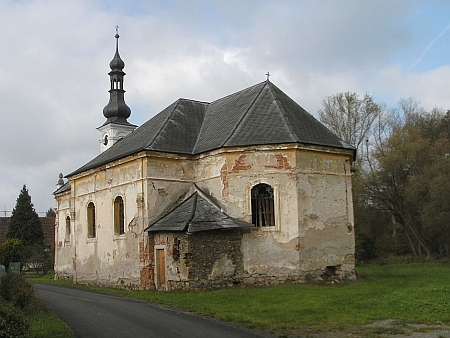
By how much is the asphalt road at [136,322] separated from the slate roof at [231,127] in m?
8.12

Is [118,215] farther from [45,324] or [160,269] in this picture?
[45,324]

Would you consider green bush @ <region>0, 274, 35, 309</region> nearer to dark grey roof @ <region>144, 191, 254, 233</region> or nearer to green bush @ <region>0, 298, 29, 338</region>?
green bush @ <region>0, 298, 29, 338</region>

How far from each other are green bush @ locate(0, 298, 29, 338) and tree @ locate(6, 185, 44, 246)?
41.0 metres

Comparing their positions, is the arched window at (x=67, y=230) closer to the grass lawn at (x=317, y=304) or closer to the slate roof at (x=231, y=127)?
the slate roof at (x=231, y=127)

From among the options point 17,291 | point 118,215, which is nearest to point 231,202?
point 118,215

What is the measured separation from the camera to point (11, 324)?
8.97m

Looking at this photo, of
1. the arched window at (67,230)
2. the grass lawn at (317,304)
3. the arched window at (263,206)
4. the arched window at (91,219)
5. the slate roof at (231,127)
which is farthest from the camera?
the arched window at (67,230)

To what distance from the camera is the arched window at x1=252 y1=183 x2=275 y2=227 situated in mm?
20922

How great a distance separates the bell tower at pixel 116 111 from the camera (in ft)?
122

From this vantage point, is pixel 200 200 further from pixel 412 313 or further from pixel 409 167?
pixel 409 167

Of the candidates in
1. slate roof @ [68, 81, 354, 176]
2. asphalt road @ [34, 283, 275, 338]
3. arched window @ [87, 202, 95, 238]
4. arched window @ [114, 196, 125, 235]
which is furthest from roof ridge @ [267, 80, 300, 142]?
arched window @ [87, 202, 95, 238]

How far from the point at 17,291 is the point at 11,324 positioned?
478cm

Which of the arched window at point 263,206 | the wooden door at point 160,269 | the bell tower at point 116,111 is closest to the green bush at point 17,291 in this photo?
the wooden door at point 160,269

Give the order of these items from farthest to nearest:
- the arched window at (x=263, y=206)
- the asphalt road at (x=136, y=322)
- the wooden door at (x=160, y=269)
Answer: the arched window at (x=263, y=206), the wooden door at (x=160, y=269), the asphalt road at (x=136, y=322)
